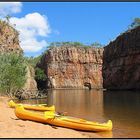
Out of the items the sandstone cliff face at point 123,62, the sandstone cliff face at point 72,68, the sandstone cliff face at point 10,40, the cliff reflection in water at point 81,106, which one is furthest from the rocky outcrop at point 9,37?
the sandstone cliff face at point 72,68

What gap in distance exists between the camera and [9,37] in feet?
298

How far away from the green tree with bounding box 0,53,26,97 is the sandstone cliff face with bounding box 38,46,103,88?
93.7m

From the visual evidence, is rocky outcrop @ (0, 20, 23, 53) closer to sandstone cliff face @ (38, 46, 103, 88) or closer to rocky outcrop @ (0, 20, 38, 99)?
rocky outcrop @ (0, 20, 38, 99)

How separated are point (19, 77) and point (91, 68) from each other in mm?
105887

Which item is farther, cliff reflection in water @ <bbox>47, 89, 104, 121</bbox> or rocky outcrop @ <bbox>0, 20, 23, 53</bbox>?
rocky outcrop @ <bbox>0, 20, 23, 53</bbox>

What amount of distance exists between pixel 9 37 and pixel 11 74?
109 feet

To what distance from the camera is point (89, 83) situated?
537 feet

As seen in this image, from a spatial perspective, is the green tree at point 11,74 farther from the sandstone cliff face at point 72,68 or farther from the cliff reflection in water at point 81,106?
the sandstone cliff face at point 72,68

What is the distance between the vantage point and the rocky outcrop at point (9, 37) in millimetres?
86750

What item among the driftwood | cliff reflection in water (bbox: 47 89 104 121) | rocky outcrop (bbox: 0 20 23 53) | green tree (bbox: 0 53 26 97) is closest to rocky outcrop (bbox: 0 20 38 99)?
rocky outcrop (bbox: 0 20 23 53)

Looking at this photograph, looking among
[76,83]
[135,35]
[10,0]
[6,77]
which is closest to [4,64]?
[6,77]

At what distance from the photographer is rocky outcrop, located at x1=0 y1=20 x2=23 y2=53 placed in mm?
86750

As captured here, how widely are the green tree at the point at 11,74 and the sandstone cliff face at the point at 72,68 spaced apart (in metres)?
→ 93.7

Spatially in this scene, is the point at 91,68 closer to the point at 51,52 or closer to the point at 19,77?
the point at 51,52
